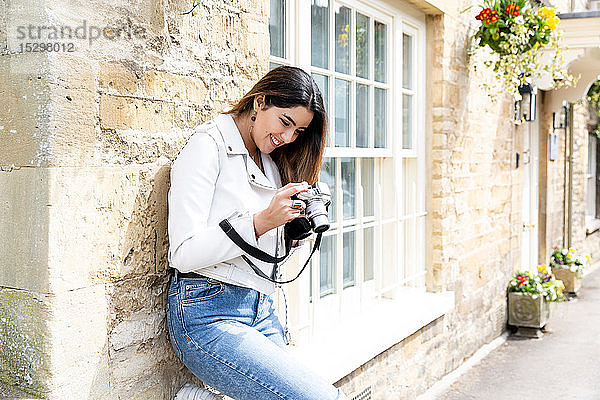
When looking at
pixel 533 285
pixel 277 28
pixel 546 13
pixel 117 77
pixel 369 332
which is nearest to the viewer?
pixel 117 77

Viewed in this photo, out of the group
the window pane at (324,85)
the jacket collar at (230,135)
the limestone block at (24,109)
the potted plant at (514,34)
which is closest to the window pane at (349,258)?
the window pane at (324,85)

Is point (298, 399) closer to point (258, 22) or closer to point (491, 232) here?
point (258, 22)

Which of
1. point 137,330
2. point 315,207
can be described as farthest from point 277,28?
point 137,330

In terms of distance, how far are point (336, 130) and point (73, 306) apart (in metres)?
2.22

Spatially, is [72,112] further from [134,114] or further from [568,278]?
[568,278]

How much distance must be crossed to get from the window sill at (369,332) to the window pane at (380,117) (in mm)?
1056

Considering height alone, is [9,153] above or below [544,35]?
below

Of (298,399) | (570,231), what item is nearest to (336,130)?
(298,399)

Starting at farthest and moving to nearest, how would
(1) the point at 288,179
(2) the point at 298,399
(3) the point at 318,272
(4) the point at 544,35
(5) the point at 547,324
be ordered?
(5) the point at 547,324
(4) the point at 544,35
(3) the point at 318,272
(1) the point at 288,179
(2) the point at 298,399

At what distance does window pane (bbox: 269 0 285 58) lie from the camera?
3.66 metres

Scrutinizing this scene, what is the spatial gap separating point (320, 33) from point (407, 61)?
1.41 metres

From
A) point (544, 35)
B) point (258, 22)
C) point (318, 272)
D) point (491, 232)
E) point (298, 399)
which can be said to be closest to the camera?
point (298, 399)

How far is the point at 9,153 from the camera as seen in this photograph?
7.79 ft

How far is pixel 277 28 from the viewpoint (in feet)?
12.1
